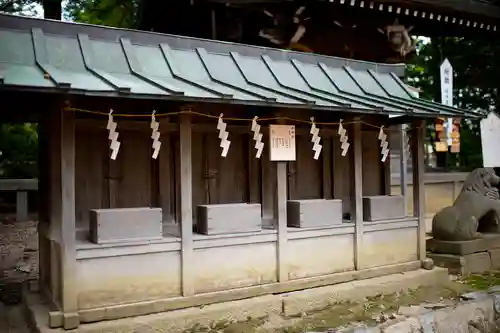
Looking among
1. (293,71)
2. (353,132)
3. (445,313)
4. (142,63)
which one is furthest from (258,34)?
(445,313)

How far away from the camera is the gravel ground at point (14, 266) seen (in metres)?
6.10

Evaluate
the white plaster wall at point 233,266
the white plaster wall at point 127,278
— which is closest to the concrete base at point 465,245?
the white plaster wall at point 233,266

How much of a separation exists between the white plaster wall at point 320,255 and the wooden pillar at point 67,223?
2.81m

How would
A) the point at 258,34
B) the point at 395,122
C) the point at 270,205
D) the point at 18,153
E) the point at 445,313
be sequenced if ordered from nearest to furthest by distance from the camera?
1. the point at 445,313
2. the point at 270,205
3. the point at 395,122
4. the point at 258,34
5. the point at 18,153

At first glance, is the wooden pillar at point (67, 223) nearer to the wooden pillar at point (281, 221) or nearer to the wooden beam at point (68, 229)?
the wooden beam at point (68, 229)

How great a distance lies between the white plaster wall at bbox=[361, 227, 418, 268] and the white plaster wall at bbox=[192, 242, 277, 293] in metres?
1.71

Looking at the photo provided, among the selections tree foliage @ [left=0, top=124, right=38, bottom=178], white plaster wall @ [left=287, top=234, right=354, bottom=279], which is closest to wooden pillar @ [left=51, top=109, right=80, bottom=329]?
white plaster wall @ [left=287, top=234, right=354, bottom=279]

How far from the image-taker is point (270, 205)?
7.15 meters

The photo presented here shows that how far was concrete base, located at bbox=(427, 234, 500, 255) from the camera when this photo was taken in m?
9.31

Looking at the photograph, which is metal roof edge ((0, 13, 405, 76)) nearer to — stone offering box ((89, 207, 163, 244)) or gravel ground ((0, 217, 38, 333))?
stone offering box ((89, 207, 163, 244))

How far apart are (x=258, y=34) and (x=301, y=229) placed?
634 centimetres

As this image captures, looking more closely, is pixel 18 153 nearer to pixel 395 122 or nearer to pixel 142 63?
pixel 142 63

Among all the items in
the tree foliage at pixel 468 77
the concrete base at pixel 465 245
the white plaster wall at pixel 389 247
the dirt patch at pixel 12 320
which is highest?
the tree foliage at pixel 468 77

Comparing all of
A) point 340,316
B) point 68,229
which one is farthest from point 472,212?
point 68,229
